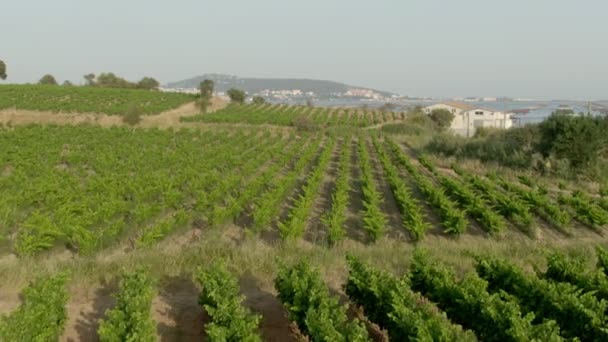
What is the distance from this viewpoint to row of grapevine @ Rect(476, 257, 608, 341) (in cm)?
603

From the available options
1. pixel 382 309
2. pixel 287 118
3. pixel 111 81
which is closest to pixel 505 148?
pixel 382 309

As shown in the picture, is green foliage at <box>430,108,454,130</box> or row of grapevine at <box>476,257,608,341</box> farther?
green foliage at <box>430,108,454,130</box>

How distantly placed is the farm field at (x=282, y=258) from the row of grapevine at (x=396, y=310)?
26 millimetres

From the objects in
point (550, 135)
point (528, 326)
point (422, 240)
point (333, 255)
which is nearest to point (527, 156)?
point (550, 135)

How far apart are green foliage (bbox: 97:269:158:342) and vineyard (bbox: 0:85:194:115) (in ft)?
142

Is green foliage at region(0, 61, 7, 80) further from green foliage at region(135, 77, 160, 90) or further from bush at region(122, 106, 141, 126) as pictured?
bush at region(122, 106, 141, 126)

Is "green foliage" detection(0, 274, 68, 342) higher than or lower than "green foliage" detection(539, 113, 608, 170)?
lower

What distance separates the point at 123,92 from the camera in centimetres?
6088

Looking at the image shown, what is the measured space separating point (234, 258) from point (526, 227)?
8.60 meters

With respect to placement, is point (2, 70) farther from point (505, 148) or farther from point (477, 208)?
point (477, 208)

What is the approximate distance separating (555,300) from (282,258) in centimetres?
446

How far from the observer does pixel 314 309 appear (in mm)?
6059

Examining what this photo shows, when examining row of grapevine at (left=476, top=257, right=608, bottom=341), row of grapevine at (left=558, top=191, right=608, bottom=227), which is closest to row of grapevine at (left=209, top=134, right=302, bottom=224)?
row of grapevine at (left=476, top=257, right=608, bottom=341)

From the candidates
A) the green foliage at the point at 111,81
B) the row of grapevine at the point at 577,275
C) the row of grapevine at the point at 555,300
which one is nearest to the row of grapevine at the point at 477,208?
the row of grapevine at the point at 577,275
